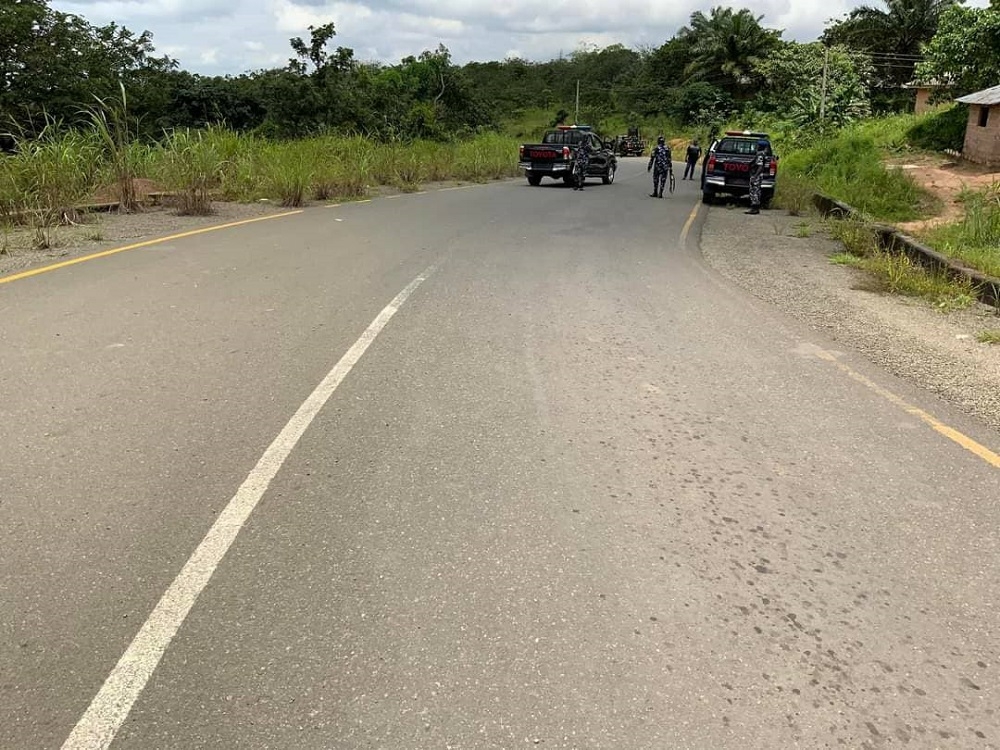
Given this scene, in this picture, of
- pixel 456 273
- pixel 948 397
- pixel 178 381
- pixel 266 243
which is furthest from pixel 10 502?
pixel 266 243

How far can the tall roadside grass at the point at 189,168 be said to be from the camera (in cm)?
1249

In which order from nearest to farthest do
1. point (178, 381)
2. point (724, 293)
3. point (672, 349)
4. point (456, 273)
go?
point (178, 381) → point (672, 349) → point (724, 293) → point (456, 273)

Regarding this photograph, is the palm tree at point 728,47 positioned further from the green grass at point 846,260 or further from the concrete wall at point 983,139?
the green grass at point 846,260

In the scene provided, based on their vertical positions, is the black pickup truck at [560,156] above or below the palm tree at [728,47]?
below

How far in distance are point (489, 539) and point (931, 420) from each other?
3.47 meters

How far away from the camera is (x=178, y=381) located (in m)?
5.70

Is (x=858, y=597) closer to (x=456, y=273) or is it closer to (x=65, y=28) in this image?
(x=456, y=273)

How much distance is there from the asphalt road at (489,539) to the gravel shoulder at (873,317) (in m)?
0.43

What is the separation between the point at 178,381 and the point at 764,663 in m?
4.44

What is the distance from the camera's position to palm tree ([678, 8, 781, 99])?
218ft

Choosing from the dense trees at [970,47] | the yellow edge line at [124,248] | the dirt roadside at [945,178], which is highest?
the dense trees at [970,47]

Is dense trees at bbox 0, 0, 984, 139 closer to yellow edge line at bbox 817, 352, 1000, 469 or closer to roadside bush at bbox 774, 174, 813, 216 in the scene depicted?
roadside bush at bbox 774, 174, 813, 216

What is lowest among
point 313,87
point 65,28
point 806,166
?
point 806,166

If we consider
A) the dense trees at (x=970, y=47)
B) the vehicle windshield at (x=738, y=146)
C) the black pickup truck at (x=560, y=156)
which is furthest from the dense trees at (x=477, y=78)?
the vehicle windshield at (x=738, y=146)
